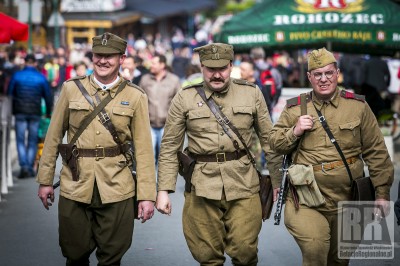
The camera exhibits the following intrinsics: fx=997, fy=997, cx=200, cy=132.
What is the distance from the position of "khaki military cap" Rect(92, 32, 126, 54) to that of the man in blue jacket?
8.50 m

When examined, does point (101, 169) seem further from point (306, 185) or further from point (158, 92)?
point (158, 92)

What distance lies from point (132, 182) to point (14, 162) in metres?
10.8

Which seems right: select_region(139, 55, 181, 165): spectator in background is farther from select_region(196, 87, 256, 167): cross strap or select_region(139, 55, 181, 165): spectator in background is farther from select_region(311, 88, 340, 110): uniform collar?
select_region(311, 88, 340, 110): uniform collar

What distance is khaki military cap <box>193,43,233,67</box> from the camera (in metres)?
7.12

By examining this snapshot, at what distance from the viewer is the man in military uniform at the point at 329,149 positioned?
22.8 feet

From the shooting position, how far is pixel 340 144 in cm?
699

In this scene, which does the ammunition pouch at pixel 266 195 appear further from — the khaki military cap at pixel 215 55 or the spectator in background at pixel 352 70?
the spectator in background at pixel 352 70

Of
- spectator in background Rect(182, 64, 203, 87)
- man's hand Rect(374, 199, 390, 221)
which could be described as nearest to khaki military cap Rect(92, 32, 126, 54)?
man's hand Rect(374, 199, 390, 221)

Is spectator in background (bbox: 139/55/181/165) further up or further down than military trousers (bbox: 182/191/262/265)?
further up

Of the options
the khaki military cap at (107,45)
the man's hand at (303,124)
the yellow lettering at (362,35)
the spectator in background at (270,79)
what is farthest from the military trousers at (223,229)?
the yellow lettering at (362,35)

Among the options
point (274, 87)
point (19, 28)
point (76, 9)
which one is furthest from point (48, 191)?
point (76, 9)

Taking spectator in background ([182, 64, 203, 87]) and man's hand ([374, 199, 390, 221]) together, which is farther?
spectator in background ([182, 64, 203, 87])

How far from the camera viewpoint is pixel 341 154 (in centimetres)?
698

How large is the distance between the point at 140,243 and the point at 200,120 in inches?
128
